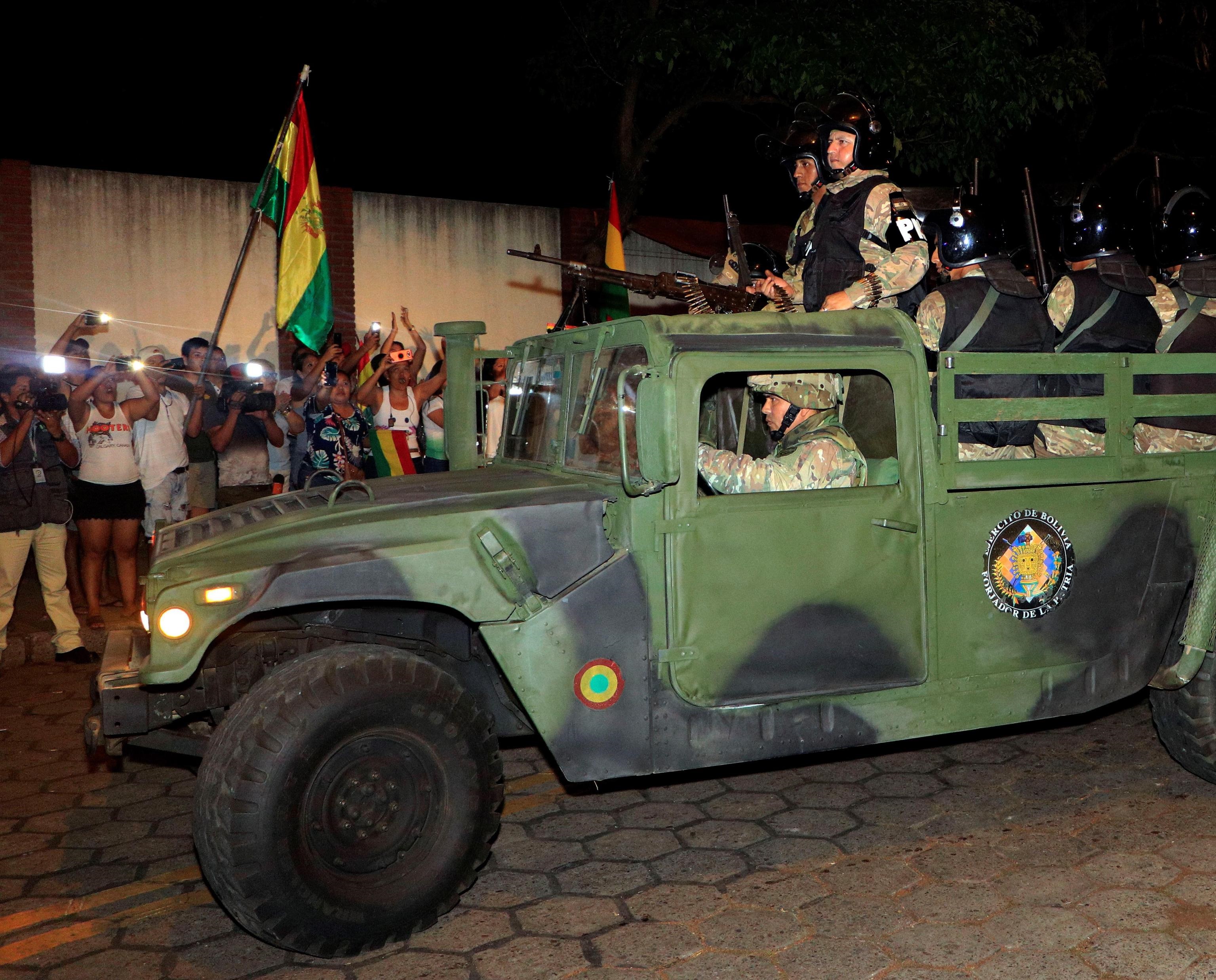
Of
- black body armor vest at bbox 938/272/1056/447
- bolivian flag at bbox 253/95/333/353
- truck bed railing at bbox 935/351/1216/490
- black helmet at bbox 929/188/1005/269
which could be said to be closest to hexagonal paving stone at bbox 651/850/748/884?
truck bed railing at bbox 935/351/1216/490

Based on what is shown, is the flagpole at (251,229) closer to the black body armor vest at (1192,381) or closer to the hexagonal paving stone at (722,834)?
the hexagonal paving stone at (722,834)

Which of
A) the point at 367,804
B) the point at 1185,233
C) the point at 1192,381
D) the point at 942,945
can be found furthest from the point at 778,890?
the point at 1185,233

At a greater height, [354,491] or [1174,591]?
[354,491]

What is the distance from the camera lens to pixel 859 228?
17.6ft

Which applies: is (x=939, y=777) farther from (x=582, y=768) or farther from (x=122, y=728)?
(x=122, y=728)

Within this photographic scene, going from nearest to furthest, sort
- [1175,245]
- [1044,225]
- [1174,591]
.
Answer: [1174,591], [1175,245], [1044,225]

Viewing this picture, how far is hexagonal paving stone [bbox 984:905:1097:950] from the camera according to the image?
3768 mm

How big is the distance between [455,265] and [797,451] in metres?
10.1

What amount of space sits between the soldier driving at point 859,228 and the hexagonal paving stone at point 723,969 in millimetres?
2691

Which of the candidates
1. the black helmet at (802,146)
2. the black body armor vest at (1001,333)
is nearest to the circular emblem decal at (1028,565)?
the black body armor vest at (1001,333)

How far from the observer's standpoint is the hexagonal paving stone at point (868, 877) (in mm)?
4195

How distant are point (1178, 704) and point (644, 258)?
11.5m

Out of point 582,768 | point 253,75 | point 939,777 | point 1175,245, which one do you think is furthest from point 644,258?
point 582,768

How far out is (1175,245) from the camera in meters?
6.16
